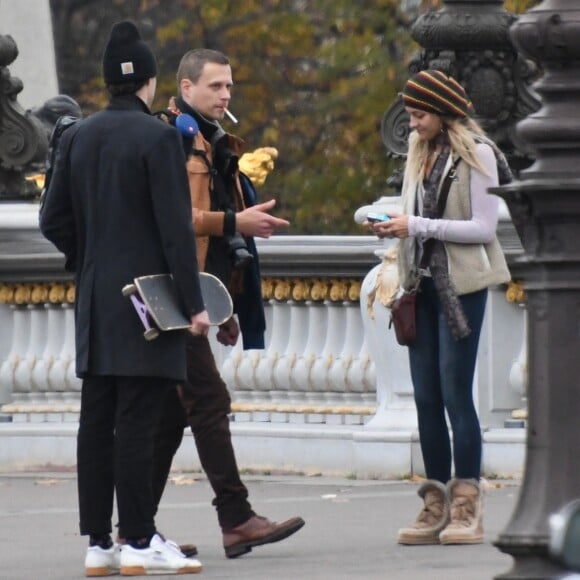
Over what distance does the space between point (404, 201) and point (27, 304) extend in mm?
4873

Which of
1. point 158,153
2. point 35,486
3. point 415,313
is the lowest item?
point 35,486

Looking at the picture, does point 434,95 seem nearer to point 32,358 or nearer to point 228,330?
point 228,330

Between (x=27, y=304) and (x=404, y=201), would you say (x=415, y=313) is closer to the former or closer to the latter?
(x=404, y=201)

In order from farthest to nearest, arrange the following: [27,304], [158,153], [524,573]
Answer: [27,304], [158,153], [524,573]

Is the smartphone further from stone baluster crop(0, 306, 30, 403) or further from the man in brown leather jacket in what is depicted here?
stone baluster crop(0, 306, 30, 403)

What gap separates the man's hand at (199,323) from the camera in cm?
862

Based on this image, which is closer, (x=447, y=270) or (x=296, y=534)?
(x=447, y=270)

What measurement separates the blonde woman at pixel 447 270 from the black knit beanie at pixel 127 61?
1069 millimetres

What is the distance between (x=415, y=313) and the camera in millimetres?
9359

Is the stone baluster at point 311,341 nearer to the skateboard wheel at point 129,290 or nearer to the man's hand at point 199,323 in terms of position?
the man's hand at point 199,323

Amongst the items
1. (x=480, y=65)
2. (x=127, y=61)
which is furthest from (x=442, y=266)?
(x=480, y=65)

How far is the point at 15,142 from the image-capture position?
14.7 metres

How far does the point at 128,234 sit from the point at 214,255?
27.8 inches

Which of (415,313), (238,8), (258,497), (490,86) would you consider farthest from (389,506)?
(238,8)
